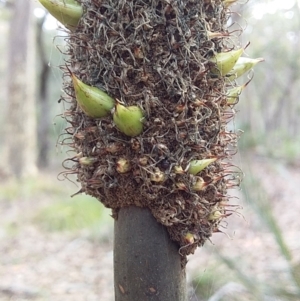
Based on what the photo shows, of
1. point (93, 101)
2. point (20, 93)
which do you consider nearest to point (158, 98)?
point (93, 101)

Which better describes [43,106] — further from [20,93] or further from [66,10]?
[66,10]

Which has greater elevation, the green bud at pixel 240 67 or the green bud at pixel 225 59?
the green bud at pixel 240 67

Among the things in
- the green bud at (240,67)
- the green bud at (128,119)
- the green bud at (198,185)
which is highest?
the green bud at (240,67)

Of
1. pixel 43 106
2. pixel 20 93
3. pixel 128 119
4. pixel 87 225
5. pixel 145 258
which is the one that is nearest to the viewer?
pixel 128 119

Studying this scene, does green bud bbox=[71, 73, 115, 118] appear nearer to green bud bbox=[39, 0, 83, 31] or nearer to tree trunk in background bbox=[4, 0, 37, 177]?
green bud bbox=[39, 0, 83, 31]

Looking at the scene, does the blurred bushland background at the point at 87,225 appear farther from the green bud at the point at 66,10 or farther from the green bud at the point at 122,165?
the green bud at the point at 122,165

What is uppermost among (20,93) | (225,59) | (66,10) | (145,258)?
(20,93)

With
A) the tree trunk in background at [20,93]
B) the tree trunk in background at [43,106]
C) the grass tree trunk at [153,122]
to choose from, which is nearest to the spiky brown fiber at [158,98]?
the grass tree trunk at [153,122]
